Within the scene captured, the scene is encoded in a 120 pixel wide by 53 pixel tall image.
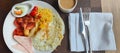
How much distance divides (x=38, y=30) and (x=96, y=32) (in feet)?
0.68

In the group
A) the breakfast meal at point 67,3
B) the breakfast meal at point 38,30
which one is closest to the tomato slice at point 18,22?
the breakfast meal at point 38,30

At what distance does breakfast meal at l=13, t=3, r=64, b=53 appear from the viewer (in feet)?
2.38

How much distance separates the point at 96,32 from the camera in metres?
0.78

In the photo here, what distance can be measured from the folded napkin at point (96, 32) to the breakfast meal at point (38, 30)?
0.15 feet

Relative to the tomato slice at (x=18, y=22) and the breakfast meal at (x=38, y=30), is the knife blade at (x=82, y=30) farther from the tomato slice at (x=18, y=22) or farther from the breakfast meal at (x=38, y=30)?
the tomato slice at (x=18, y=22)

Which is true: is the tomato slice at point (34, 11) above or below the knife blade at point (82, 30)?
above

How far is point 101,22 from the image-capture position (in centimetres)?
79

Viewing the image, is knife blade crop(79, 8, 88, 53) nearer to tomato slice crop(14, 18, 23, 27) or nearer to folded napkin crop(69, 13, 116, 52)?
folded napkin crop(69, 13, 116, 52)

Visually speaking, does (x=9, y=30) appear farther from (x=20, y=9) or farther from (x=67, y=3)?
(x=67, y=3)

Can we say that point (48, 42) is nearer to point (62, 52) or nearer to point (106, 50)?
point (62, 52)

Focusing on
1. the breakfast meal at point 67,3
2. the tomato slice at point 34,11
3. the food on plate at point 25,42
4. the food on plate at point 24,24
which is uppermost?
the breakfast meal at point 67,3

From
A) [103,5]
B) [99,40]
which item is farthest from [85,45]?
[103,5]

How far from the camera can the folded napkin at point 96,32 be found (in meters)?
0.75

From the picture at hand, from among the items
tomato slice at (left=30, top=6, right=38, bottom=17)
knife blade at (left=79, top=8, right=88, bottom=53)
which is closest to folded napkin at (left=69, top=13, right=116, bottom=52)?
knife blade at (left=79, top=8, right=88, bottom=53)
